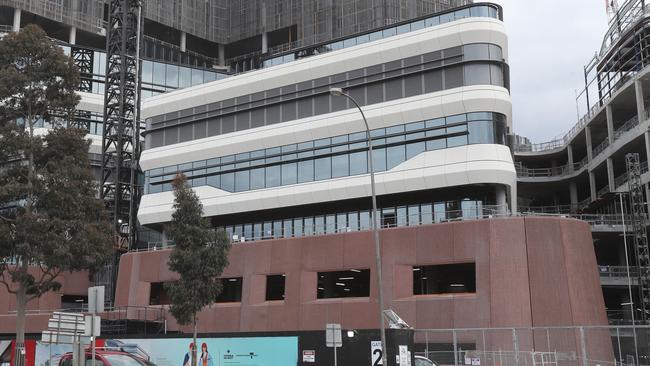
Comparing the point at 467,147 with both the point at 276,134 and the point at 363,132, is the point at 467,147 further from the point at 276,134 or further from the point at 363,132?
the point at 276,134

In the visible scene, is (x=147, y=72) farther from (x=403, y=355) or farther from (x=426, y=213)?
(x=403, y=355)

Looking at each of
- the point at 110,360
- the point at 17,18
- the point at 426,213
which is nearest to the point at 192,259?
the point at 110,360

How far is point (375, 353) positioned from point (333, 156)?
2450 cm

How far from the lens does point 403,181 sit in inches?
1790

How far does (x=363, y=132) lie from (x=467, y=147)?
7561mm

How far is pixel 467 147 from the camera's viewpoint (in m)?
43.8

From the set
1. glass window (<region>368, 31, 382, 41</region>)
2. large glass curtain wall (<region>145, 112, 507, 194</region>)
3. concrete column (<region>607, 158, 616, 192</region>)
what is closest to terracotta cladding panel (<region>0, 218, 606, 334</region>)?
large glass curtain wall (<region>145, 112, 507, 194</region>)

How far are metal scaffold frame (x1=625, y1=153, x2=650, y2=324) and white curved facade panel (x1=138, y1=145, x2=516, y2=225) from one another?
47.9 feet

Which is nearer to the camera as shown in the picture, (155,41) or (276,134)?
(276,134)

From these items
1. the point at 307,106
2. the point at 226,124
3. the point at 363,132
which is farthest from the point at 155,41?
the point at 363,132

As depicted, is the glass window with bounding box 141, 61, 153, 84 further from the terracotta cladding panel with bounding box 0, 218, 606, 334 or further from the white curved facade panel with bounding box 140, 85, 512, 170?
the terracotta cladding panel with bounding box 0, 218, 606, 334

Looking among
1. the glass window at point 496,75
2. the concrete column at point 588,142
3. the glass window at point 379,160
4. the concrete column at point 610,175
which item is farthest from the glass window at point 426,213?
the concrete column at point 588,142

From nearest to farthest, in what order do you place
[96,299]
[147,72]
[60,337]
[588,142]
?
[96,299], [60,337], [588,142], [147,72]

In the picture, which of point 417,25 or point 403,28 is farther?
point 403,28
